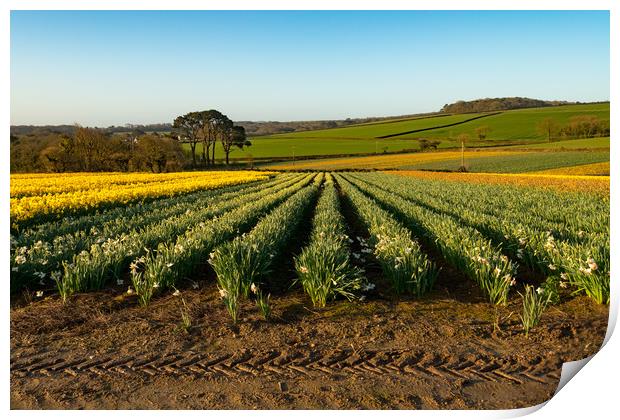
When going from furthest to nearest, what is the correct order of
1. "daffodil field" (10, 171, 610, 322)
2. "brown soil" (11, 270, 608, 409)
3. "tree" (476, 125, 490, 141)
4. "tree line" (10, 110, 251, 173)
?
"tree" (476, 125, 490, 141)
"tree line" (10, 110, 251, 173)
"daffodil field" (10, 171, 610, 322)
"brown soil" (11, 270, 608, 409)

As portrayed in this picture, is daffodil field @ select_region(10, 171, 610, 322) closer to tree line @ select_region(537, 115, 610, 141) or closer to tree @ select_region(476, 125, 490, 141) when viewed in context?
tree line @ select_region(537, 115, 610, 141)

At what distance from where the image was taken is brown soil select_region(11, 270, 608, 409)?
2953 millimetres

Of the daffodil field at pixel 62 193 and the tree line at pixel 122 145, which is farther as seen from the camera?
the daffodil field at pixel 62 193

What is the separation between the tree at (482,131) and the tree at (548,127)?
843 mm

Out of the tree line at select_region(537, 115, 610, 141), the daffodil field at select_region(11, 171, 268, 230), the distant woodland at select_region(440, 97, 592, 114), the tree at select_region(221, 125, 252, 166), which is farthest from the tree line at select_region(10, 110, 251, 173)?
the tree line at select_region(537, 115, 610, 141)

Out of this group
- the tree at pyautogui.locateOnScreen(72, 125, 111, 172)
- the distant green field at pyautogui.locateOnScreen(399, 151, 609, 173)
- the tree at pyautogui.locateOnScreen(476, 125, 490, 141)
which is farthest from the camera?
the tree at pyautogui.locateOnScreen(476, 125, 490, 141)

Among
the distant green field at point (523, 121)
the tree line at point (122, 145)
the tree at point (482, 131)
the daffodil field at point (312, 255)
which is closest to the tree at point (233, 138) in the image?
the tree line at point (122, 145)

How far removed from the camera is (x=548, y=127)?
18.5ft

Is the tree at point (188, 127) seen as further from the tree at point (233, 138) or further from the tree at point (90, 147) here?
the tree at point (90, 147)

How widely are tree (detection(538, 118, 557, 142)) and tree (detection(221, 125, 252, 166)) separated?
397 cm

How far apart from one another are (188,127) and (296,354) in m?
3.13

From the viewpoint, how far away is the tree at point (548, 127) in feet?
18.2

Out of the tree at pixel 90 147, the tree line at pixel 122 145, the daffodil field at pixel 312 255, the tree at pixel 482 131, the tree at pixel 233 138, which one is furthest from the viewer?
the tree at pixel 482 131

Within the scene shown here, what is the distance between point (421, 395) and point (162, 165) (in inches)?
202
